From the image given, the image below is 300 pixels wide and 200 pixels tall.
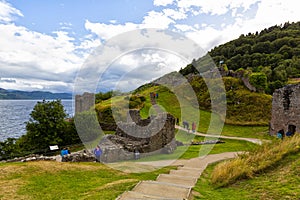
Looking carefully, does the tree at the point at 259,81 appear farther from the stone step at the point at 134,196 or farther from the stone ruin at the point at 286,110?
the stone step at the point at 134,196

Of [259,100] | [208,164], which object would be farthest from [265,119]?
[208,164]

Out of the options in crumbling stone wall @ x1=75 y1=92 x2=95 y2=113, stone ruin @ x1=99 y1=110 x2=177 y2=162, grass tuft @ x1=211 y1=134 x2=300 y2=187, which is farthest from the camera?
crumbling stone wall @ x1=75 y1=92 x2=95 y2=113

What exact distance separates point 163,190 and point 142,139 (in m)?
12.8

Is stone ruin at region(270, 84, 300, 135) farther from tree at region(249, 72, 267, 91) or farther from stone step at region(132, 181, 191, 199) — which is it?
stone step at region(132, 181, 191, 199)

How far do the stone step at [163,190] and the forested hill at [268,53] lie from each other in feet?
229

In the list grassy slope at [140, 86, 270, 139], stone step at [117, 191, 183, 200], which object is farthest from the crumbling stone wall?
stone step at [117, 191, 183, 200]

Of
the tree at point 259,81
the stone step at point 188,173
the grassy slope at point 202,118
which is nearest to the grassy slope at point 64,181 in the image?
the stone step at point 188,173

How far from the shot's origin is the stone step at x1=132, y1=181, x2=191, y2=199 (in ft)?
26.3

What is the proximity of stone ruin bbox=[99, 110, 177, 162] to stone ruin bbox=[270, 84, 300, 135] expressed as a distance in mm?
15132

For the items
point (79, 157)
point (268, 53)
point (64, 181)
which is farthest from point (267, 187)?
point (268, 53)

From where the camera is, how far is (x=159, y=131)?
70.5 ft

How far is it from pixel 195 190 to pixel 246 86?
4877cm

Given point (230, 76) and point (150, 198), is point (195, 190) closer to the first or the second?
point (150, 198)

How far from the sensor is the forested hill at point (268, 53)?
84.4 meters
